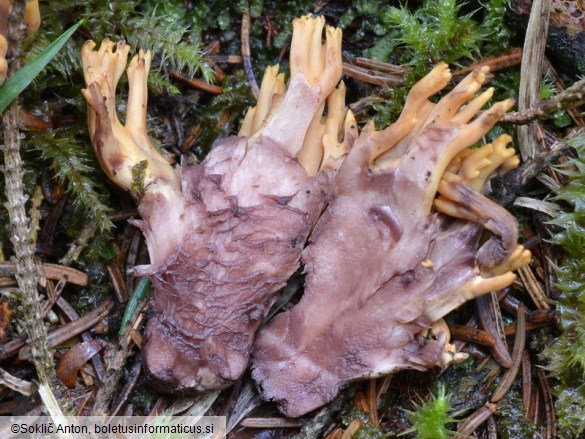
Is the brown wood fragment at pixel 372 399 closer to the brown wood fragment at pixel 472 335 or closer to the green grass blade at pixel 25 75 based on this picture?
the brown wood fragment at pixel 472 335

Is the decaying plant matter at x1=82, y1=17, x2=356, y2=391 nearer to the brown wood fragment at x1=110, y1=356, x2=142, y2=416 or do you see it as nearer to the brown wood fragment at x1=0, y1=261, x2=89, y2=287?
the brown wood fragment at x1=110, y1=356, x2=142, y2=416

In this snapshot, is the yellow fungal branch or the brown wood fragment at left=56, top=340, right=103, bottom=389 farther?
the brown wood fragment at left=56, top=340, right=103, bottom=389

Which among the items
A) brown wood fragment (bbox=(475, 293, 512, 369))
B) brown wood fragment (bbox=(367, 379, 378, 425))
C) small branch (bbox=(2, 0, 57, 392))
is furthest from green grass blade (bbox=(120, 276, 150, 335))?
brown wood fragment (bbox=(475, 293, 512, 369))

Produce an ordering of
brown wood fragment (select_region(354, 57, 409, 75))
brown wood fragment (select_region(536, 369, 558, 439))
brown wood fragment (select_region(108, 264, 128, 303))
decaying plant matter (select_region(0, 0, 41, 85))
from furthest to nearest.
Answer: brown wood fragment (select_region(354, 57, 409, 75)), brown wood fragment (select_region(108, 264, 128, 303)), brown wood fragment (select_region(536, 369, 558, 439)), decaying plant matter (select_region(0, 0, 41, 85))

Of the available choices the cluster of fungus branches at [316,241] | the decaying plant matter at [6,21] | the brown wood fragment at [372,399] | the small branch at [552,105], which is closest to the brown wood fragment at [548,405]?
the cluster of fungus branches at [316,241]

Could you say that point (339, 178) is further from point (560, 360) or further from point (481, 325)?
Result: point (560, 360)

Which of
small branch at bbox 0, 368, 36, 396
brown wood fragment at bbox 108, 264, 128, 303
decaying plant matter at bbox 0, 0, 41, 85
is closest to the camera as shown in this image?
decaying plant matter at bbox 0, 0, 41, 85

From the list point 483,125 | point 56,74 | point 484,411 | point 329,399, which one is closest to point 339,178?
point 483,125
